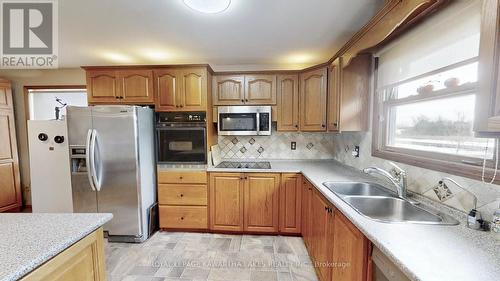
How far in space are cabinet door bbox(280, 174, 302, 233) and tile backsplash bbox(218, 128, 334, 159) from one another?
68 centimetres

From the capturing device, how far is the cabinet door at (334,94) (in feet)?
7.18

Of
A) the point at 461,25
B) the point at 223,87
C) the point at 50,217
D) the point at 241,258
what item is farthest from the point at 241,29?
the point at 241,258

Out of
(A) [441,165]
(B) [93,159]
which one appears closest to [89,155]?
(B) [93,159]

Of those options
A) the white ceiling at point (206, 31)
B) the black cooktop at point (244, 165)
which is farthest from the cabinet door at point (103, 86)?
the black cooktop at point (244, 165)

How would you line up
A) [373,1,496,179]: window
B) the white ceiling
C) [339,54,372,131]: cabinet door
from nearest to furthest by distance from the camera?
1. [373,1,496,179]: window
2. the white ceiling
3. [339,54,372,131]: cabinet door

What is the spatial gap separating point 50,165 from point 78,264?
8.36 ft

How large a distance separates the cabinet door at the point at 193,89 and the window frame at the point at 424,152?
1.88 meters

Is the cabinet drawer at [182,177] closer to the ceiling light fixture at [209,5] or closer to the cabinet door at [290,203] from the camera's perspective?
the cabinet door at [290,203]

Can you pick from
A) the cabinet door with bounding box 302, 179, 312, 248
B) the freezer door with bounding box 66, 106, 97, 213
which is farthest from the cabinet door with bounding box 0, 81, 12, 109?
the cabinet door with bounding box 302, 179, 312, 248

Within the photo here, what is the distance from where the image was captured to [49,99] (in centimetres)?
361

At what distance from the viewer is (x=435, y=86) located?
141 centimetres

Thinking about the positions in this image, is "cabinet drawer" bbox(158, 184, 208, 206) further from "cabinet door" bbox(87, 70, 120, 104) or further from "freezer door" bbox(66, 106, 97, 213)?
"cabinet door" bbox(87, 70, 120, 104)

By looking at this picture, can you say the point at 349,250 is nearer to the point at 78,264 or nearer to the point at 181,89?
the point at 78,264

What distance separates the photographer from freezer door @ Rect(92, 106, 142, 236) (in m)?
2.38
